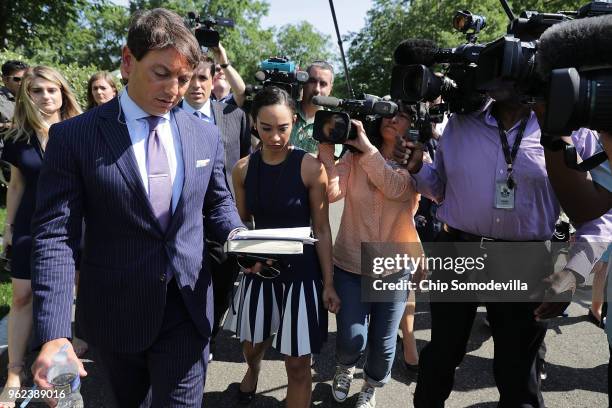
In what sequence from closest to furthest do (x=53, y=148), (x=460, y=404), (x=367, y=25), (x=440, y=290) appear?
(x=53, y=148) → (x=440, y=290) → (x=460, y=404) → (x=367, y=25)

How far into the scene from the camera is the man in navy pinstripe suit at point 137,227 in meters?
1.62

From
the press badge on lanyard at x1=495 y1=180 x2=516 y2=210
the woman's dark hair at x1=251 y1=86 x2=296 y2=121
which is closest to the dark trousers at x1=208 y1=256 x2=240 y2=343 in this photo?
the woman's dark hair at x1=251 y1=86 x2=296 y2=121

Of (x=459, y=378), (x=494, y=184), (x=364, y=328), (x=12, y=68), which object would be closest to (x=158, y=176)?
(x=494, y=184)

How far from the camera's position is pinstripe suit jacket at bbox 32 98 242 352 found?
5.25ft

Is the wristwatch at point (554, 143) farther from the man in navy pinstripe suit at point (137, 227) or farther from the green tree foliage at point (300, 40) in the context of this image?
the green tree foliage at point (300, 40)

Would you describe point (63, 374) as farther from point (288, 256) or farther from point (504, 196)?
point (504, 196)

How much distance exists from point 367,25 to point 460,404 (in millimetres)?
27843

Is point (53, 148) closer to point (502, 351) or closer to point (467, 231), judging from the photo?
point (467, 231)

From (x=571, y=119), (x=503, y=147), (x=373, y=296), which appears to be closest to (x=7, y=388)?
(x=373, y=296)

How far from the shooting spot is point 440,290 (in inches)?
97.0

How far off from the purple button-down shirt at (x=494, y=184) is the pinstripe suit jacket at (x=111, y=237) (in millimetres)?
1177

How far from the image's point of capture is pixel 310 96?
3809mm

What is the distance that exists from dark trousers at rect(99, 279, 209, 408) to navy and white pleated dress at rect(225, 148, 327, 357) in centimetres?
72

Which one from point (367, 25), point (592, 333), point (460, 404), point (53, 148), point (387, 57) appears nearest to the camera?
point (53, 148)
